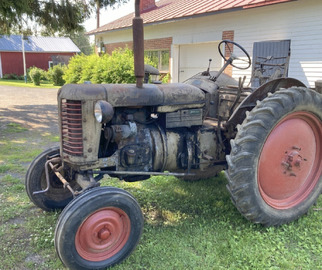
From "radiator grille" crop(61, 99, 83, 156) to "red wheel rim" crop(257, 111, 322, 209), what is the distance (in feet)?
5.43

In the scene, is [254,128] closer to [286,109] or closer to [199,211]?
[286,109]

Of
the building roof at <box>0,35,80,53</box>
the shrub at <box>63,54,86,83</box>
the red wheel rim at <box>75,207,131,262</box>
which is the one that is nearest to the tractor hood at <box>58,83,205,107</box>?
the red wheel rim at <box>75,207,131,262</box>

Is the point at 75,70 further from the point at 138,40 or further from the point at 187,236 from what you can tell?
the point at 187,236

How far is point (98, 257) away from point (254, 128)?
1.68m

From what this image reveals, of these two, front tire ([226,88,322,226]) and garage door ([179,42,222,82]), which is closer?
front tire ([226,88,322,226])

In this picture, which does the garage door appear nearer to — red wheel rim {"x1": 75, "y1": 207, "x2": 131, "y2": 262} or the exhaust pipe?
the exhaust pipe

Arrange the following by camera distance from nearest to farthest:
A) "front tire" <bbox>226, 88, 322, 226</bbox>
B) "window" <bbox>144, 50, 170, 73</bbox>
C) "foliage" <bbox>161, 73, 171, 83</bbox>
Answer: "front tire" <bbox>226, 88, 322, 226</bbox>, "foliage" <bbox>161, 73, 171, 83</bbox>, "window" <bbox>144, 50, 170, 73</bbox>

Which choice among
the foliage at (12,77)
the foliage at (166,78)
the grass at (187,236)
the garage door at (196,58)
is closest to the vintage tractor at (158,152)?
the grass at (187,236)

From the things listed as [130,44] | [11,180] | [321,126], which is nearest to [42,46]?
[130,44]

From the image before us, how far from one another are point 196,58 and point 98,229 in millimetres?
10262

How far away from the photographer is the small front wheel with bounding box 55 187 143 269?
2.27m

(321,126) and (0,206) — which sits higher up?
(321,126)

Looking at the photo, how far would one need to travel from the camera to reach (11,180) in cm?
426

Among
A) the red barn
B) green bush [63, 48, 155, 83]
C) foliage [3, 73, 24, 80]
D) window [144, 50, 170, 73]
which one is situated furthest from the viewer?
the red barn
